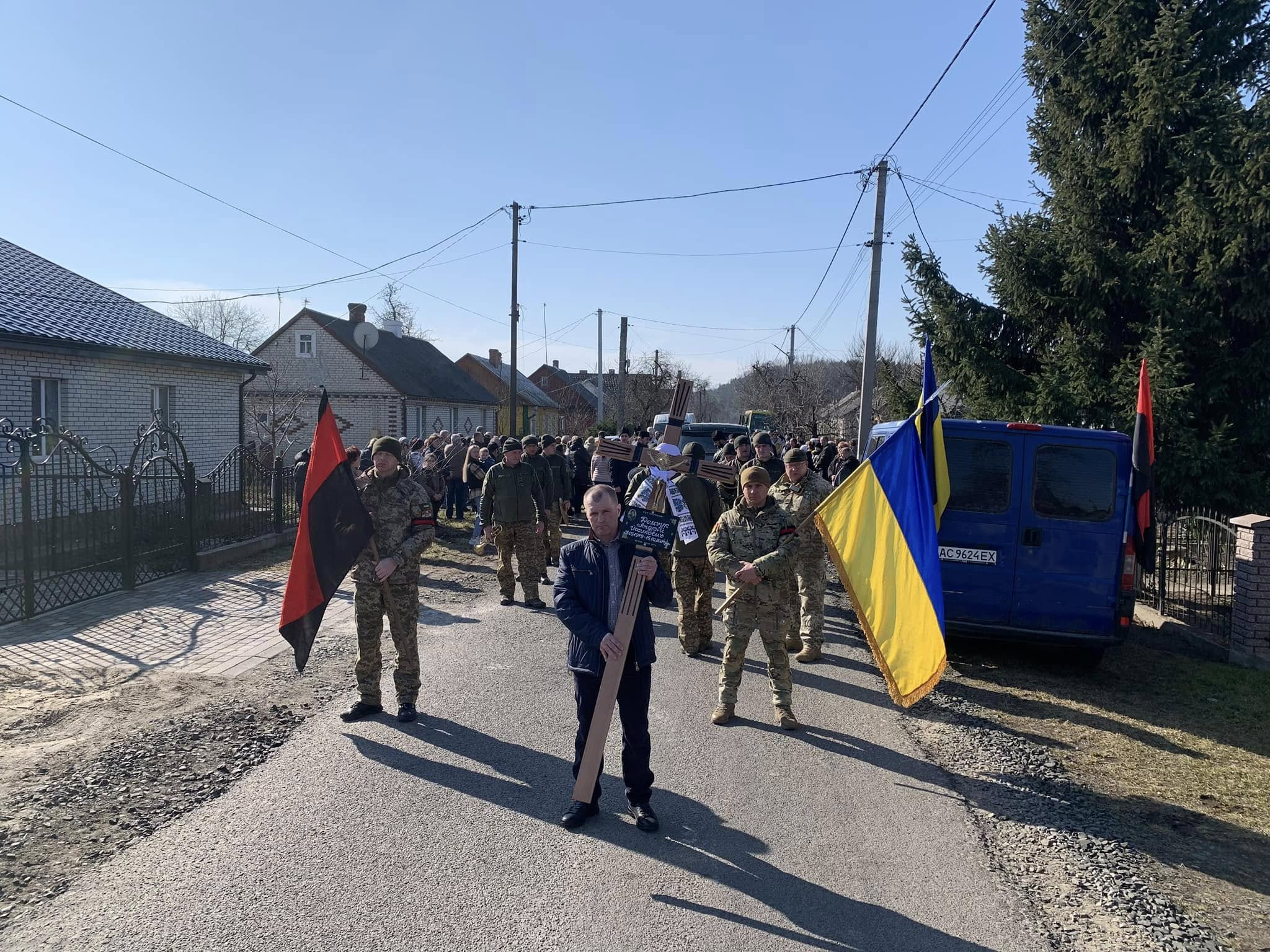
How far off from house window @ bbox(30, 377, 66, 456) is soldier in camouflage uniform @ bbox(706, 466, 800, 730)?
13079 millimetres

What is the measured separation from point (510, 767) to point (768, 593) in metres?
2.11

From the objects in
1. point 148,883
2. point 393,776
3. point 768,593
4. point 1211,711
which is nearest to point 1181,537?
point 1211,711

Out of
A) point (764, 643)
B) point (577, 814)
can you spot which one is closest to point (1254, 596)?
point (764, 643)

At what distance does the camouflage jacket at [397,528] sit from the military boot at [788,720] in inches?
110

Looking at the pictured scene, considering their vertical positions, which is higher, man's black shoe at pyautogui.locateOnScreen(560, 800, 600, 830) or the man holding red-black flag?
the man holding red-black flag

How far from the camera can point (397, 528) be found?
6285mm

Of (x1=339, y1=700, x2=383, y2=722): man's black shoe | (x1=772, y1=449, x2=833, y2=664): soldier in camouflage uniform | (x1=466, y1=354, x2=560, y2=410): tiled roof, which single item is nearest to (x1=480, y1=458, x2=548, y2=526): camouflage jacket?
(x1=772, y1=449, x2=833, y2=664): soldier in camouflage uniform

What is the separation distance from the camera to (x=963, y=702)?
274 inches

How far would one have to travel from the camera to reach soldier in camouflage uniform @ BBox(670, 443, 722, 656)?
26.6 ft

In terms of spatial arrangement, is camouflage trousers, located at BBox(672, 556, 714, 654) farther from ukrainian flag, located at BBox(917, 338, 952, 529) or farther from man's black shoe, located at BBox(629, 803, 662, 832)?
man's black shoe, located at BBox(629, 803, 662, 832)

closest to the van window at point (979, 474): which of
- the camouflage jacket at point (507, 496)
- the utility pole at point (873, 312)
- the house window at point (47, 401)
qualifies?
the camouflage jacket at point (507, 496)

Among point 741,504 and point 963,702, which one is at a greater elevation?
point 741,504

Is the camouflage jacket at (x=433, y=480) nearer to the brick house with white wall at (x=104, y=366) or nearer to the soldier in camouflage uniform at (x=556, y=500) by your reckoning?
the soldier in camouflage uniform at (x=556, y=500)

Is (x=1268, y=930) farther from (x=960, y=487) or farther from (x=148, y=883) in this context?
(x=148, y=883)
